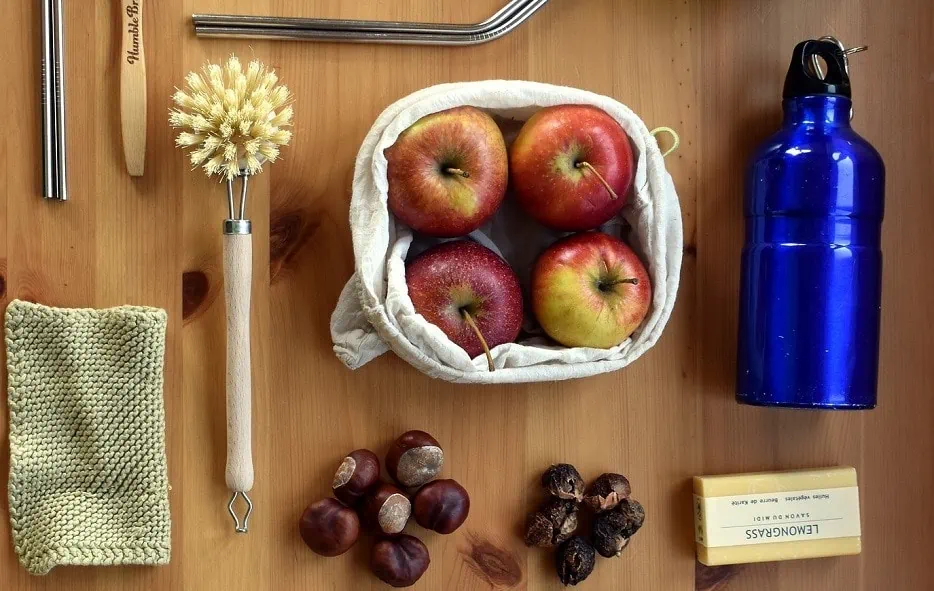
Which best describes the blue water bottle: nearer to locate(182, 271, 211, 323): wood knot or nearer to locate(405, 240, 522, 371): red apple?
locate(405, 240, 522, 371): red apple

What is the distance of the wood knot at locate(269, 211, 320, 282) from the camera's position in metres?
0.76

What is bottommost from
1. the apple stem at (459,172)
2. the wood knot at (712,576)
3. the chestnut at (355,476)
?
the wood knot at (712,576)

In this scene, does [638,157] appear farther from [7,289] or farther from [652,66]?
[7,289]

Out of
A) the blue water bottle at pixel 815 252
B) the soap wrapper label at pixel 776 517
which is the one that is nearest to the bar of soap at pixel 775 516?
the soap wrapper label at pixel 776 517

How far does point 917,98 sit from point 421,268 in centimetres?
58

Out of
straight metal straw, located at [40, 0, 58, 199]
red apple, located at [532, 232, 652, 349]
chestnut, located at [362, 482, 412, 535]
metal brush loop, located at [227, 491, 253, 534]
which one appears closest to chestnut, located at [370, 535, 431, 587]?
chestnut, located at [362, 482, 412, 535]

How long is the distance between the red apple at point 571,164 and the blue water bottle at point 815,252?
0.16 m

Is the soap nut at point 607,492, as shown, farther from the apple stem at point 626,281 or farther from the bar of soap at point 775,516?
the apple stem at point 626,281

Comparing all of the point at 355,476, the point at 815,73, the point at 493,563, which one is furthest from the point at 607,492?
the point at 815,73

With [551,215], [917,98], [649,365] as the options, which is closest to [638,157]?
[551,215]

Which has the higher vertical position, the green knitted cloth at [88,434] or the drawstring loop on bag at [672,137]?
the drawstring loop on bag at [672,137]

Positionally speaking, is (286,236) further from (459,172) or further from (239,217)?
(459,172)

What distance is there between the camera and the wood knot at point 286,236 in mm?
764

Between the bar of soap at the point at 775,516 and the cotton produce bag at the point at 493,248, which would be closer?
the cotton produce bag at the point at 493,248
